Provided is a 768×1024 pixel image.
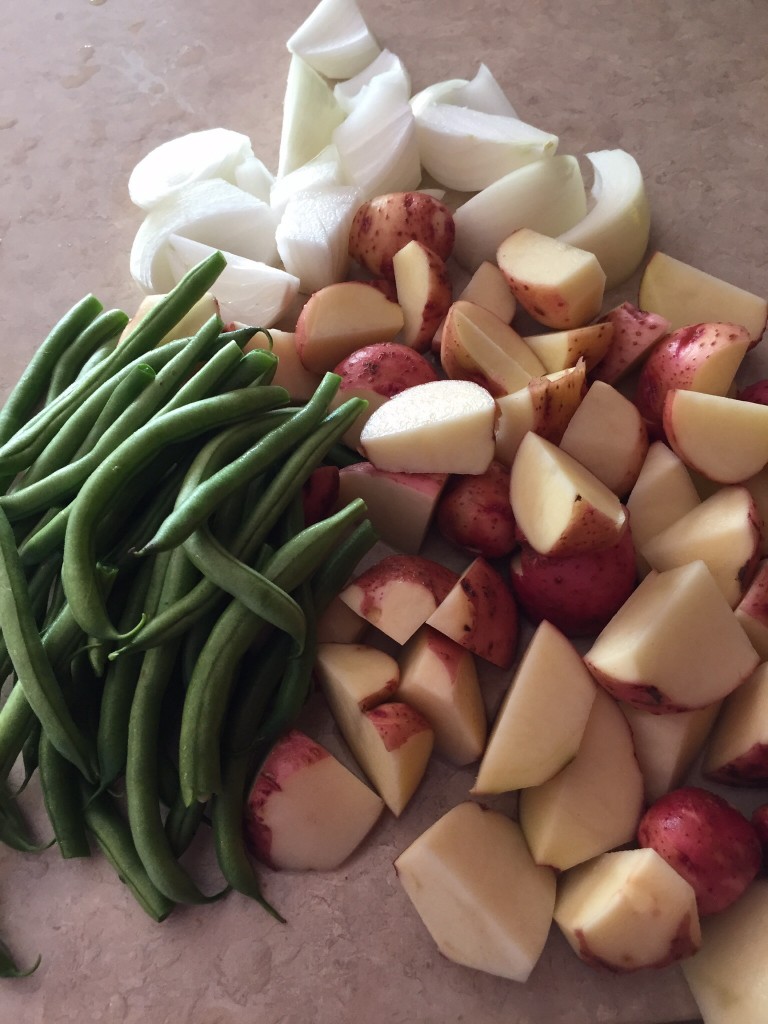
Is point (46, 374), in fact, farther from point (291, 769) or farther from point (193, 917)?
point (193, 917)

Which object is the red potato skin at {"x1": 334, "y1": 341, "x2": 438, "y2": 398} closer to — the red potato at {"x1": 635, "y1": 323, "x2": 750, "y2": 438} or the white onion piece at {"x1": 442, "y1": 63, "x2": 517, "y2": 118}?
the red potato at {"x1": 635, "y1": 323, "x2": 750, "y2": 438}

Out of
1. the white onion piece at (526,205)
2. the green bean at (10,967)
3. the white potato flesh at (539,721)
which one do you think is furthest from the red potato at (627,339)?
the green bean at (10,967)

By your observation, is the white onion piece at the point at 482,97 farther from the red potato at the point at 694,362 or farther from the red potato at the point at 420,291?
the red potato at the point at 694,362

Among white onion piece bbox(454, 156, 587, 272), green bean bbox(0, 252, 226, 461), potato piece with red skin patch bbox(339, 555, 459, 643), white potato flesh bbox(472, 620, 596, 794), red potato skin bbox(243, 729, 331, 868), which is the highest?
green bean bbox(0, 252, 226, 461)

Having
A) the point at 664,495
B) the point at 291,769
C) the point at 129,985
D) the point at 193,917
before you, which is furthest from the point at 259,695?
the point at 664,495

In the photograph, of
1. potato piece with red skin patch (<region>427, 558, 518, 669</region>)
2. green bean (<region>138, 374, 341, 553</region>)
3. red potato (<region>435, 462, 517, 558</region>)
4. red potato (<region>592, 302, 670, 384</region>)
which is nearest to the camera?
green bean (<region>138, 374, 341, 553</region>)

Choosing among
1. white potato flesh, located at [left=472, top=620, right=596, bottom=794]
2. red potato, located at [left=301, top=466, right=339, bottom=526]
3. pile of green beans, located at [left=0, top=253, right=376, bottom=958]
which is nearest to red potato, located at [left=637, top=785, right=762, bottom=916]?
white potato flesh, located at [left=472, top=620, right=596, bottom=794]

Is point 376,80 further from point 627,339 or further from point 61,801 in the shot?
point 61,801

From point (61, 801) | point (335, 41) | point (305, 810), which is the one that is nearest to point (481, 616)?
point (305, 810)
